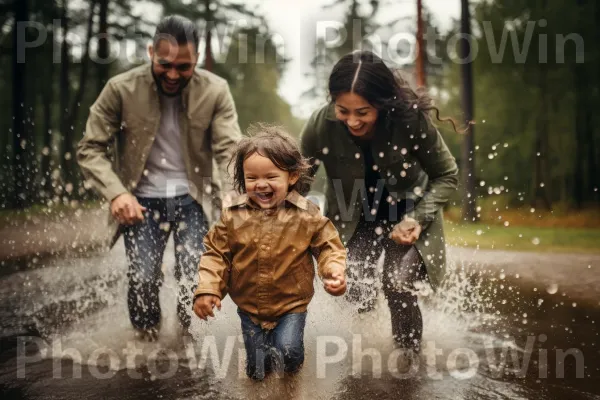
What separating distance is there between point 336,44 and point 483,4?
8457 millimetres

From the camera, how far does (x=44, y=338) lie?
4.53 m

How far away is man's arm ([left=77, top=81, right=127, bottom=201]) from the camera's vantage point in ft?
13.6

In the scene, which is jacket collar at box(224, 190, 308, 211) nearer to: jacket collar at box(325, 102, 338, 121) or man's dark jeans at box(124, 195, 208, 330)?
jacket collar at box(325, 102, 338, 121)

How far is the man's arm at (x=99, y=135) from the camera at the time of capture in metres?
4.14

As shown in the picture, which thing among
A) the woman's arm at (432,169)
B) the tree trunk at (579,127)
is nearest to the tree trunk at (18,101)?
the woman's arm at (432,169)

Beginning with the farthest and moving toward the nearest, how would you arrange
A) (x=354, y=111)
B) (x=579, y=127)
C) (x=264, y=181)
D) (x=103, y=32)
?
(x=579, y=127) < (x=103, y=32) < (x=354, y=111) < (x=264, y=181)

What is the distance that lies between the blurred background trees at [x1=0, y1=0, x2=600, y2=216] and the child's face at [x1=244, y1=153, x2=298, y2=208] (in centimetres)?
1335

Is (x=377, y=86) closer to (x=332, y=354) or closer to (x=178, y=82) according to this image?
(x=178, y=82)

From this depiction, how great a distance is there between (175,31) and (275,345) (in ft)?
7.14

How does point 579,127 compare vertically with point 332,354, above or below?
above

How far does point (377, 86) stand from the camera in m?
3.70

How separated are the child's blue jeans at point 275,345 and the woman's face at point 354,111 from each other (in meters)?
1.27

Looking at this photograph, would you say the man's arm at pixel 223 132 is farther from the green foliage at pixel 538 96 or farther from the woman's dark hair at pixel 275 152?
the green foliage at pixel 538 96

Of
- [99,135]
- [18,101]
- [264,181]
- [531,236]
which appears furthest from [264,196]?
[18,101]
